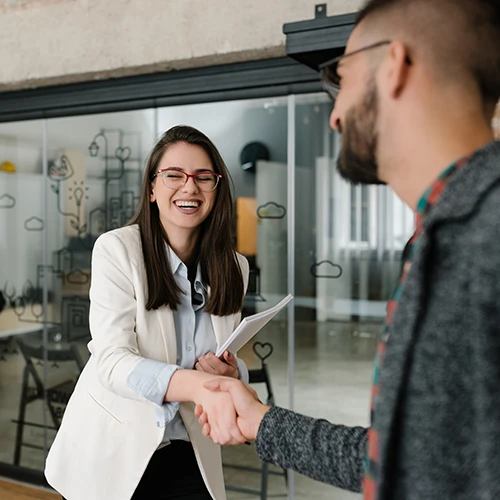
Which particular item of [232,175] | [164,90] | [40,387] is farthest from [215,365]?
[40,387]

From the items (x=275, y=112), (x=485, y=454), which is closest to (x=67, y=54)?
(x=275, y=112)

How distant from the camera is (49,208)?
364 cm

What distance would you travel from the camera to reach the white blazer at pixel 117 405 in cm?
180

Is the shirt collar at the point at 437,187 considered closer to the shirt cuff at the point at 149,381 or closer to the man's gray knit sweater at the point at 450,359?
the man's gray knit sweater at the point at 450,359

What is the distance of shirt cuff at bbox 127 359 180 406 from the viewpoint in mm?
1685

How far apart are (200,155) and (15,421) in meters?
2.57

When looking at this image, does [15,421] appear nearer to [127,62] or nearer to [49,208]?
[49,208]

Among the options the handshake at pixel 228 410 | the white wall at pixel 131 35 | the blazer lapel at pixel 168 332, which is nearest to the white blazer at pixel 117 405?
the blazer lapel at pixel 168 332

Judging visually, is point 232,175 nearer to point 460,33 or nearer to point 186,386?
point 186,386

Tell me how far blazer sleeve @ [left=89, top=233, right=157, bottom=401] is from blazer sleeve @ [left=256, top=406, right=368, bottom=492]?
2.13 ft

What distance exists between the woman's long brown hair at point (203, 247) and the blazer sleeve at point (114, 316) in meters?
0.07

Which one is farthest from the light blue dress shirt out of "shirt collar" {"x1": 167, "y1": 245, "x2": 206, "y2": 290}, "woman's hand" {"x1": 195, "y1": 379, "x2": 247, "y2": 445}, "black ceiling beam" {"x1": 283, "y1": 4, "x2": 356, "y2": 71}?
"black ceiling beam" {"x1": 283, "y1": 4, "x2": 356, "y2": 71}

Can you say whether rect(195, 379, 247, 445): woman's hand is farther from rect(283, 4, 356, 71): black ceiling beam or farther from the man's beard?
rect(283, 4, 356, 71): black ceiling beam

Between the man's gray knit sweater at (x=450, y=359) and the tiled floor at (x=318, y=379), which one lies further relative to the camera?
the tiled floor at (x=318, y=379)
